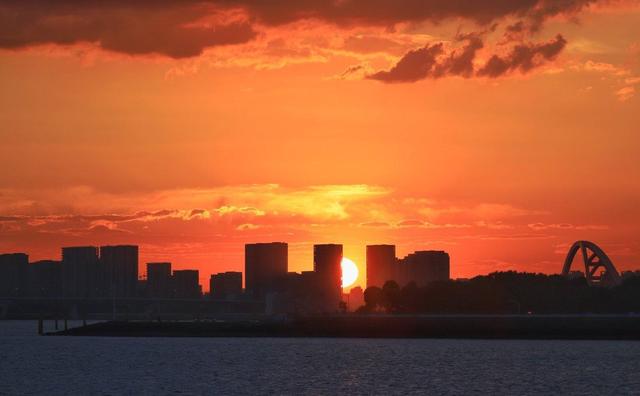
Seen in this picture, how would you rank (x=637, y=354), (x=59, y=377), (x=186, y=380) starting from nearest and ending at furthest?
(x=186, y=380) < (x=59, y=377) < (x=637, y=354)

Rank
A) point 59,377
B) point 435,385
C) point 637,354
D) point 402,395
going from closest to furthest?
point 402,395 → point 435,385 → point 59,377 → point 637,354

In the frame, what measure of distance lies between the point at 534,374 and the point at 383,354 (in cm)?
5364

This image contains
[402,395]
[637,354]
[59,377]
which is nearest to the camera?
[402,395]

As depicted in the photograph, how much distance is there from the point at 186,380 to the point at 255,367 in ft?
83.8

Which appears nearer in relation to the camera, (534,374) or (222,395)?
(222,395)

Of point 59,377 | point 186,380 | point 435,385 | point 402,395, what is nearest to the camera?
point 402,395

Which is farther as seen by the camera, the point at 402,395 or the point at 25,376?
the point at 25,376

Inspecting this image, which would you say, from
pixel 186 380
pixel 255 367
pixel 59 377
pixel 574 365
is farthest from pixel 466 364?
pixel 59 377

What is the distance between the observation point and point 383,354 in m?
197

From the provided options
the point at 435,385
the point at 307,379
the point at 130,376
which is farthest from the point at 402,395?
the point at 130,376

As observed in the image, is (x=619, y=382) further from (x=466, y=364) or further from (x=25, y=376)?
(x=25, y=376)

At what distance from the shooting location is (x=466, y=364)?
6476 inches

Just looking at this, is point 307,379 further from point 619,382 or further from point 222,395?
point 619,382

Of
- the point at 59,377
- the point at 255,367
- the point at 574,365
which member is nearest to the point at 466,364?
the point at 574,365
